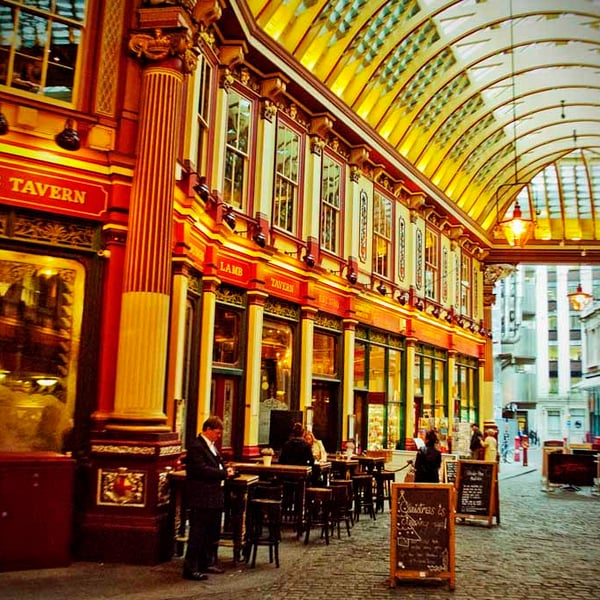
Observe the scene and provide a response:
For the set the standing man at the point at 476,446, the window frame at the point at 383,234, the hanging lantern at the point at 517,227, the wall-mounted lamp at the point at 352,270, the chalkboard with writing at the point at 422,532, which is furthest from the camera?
the window frame at the point at 383,234

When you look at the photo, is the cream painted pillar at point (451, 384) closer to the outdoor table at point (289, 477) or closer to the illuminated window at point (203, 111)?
the outdoor table at point (289, 477)

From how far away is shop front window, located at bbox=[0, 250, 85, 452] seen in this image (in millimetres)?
9352

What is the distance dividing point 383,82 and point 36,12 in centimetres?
1119

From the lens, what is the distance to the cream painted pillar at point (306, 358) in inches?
648

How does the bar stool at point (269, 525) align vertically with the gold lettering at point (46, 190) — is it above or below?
below

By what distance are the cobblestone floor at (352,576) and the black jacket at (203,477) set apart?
0.82m

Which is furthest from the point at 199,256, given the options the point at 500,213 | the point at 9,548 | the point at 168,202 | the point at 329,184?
the point at 500,213

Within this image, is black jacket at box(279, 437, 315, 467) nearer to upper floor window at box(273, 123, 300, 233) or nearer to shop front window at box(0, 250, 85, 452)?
shop front window at box(0, 250, 85, 452)

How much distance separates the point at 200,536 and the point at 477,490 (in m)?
6.78

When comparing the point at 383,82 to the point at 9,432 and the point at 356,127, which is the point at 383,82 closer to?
the point at 356,127

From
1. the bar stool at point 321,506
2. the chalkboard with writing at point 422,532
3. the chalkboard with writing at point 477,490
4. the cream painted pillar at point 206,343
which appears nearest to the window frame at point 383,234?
the chalkboard with writing at point 477,490

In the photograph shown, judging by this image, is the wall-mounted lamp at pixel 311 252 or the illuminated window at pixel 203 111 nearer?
the illuminated window at pixel 203 111

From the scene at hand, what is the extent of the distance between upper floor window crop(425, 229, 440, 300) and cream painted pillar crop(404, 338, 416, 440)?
247 cm

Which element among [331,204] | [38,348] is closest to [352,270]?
[331,204]
